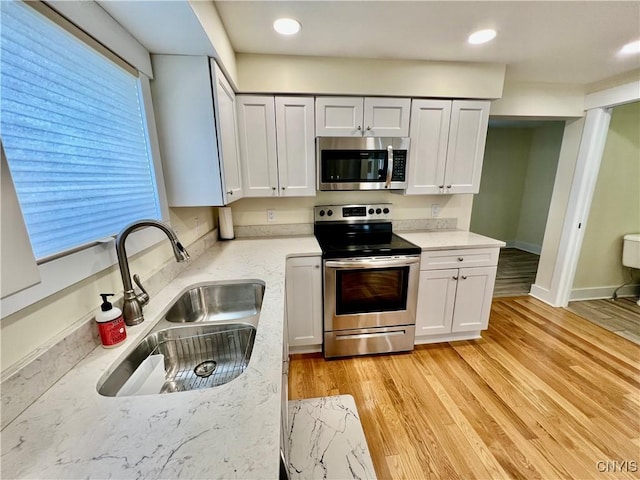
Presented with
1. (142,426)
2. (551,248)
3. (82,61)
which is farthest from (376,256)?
(551,248)

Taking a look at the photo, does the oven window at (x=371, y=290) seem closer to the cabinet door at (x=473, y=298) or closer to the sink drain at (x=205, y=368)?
the cabinet door at (x=473, y=298)

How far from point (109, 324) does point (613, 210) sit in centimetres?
459

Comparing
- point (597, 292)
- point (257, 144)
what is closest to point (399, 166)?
point (257, 144)

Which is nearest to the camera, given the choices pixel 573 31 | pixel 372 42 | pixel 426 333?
pixel 573 31

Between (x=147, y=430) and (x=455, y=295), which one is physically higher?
(x=147, y=430)

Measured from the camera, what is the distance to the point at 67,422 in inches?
23.8

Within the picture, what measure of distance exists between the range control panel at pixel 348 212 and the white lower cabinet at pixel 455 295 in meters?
0.65

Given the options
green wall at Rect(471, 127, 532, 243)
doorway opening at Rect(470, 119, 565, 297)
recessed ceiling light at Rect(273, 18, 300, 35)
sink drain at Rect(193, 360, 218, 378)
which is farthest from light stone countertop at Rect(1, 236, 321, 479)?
green wall at Rect(471, 127, 532, 243)

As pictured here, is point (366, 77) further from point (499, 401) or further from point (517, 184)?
point (517, 184)

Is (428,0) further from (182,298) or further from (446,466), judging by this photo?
(446,466)

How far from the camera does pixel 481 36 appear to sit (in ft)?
5.32

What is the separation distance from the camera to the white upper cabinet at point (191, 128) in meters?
1.39

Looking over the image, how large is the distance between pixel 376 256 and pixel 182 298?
132cm

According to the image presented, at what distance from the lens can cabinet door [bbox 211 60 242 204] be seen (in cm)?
148
